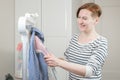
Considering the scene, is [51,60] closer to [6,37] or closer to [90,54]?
[90,54]

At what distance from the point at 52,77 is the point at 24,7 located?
3.68ft

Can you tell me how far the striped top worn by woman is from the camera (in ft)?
4.55

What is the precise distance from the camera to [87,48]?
4.97 ft

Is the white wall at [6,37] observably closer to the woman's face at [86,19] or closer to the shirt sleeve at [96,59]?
the woman's face at [86,19]

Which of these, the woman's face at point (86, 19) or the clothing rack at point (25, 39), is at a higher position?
the woman's face at point (86, 19)

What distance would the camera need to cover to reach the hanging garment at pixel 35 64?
45.9 inches

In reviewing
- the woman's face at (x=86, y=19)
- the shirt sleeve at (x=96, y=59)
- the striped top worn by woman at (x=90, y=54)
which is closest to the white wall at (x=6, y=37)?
the striped top worn by woman at (x=90, y=54)

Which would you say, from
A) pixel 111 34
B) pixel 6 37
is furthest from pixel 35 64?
pixel 111 34

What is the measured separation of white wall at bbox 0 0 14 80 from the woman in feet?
2.99

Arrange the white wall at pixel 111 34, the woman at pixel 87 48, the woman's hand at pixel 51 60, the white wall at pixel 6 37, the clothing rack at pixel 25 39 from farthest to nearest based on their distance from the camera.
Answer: the white wall at pixel 111 34, the white wall at pixel 6 37, the woman at pixel 87 48, the woman's hand at pixel 51 60, the clothing rack at pixel 25 39

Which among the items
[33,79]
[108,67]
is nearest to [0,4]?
[33,79]

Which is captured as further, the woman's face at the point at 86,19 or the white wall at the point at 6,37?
the white wall at the point at 6,37

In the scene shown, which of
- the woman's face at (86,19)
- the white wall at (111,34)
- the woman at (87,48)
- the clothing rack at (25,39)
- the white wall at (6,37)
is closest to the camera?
the clothing rack at (25,39)

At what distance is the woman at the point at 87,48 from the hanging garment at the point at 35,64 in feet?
0.40
